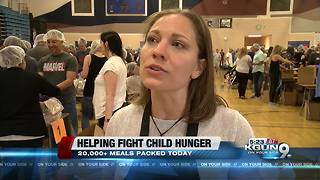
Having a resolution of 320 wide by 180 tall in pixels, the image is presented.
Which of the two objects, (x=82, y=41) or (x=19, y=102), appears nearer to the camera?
(x=19, y=102)

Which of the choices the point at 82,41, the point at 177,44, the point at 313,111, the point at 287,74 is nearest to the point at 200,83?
the point at 177,44

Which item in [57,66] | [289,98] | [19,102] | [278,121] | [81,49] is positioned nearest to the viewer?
[19,102]

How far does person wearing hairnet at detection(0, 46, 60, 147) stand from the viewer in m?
2.04

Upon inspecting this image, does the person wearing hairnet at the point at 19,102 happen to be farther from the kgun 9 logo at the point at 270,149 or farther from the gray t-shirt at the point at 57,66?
the kgun 9 logo at the point at 270,149

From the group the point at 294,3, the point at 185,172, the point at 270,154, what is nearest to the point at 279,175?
the point at 270,154

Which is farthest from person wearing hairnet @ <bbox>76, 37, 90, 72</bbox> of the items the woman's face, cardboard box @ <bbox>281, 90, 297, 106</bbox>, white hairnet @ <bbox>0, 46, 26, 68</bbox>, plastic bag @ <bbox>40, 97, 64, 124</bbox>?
cardboard box @ <bbox>281, 90, 297, 106</bbox>

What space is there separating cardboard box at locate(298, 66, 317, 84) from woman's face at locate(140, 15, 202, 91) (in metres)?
6.06

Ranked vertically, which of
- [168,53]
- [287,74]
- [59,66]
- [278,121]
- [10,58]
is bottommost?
[278,121]

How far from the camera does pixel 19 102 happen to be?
6.89ft

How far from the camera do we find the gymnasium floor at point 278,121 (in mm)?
4535

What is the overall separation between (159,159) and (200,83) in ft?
0.99

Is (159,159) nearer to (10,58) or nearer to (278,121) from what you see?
(10,58)

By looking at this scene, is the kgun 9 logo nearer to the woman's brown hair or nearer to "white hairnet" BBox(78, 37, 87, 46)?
the woman's brown hair

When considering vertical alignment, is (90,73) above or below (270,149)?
below
